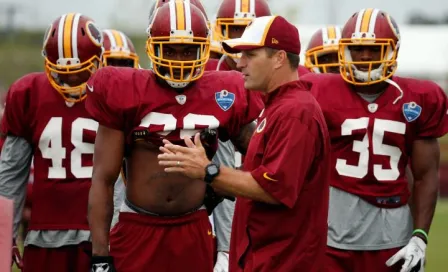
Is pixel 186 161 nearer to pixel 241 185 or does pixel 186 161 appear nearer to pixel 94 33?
pixel 241 185

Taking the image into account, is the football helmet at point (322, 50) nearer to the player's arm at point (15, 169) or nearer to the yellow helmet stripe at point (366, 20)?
the yellow helmet stripe at point (366, 20)

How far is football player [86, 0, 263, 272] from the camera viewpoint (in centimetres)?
582

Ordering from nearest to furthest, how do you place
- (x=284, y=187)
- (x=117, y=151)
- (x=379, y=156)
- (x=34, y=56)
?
1. (x=284, y=187)
2. (x=117, y=151)
3. (x=379, y=156)
4. (x=34, y=56)

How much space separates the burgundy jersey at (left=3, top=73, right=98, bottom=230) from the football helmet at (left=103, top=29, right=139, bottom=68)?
1.42 m

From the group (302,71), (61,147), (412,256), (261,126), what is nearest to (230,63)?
(302,71)

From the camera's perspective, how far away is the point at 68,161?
6781 mm

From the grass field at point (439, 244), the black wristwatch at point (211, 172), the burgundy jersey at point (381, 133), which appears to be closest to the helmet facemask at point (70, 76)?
the burgundy jersey at point (381, 133)

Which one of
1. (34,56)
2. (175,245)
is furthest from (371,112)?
(34,56)

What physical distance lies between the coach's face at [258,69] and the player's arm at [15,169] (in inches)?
72.6

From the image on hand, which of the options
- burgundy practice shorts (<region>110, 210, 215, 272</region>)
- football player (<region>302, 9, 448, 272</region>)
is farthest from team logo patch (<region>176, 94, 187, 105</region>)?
football player (<region>302, 9, 448, 272</region>)

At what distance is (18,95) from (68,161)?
1.46ft

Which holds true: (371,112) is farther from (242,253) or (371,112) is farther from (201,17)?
(242,253)

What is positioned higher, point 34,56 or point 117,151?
point 117,151

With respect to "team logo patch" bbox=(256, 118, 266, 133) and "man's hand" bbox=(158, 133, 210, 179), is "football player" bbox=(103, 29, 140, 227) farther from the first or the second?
"man's hand" bbox=(158, 133, 210, 179)
